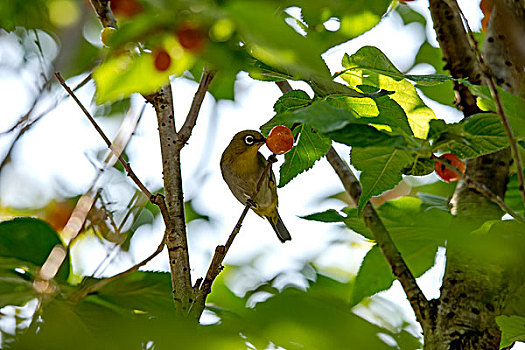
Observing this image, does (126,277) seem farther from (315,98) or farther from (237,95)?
(237,95)

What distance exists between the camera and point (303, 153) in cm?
160

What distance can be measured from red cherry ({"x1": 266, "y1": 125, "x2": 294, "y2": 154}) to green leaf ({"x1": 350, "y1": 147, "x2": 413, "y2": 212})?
32 cm

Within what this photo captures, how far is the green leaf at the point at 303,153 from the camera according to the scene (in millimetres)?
1574

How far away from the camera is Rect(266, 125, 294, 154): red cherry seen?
5.35 ft

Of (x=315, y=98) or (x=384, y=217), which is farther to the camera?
(x=384, y=217)

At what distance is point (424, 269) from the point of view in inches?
80.6

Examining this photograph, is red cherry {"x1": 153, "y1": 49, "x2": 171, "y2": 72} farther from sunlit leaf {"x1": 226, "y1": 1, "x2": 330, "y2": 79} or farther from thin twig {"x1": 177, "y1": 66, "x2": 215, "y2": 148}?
thin twig {"x1": 177, "y1": 66, "x2": 215, "y2": 148}

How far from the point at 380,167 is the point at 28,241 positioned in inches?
30.3

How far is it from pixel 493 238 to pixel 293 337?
24.2 inches

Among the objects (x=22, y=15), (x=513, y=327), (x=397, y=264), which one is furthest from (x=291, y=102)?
(x=22, y=15)

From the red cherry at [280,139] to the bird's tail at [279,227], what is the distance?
5.96ft

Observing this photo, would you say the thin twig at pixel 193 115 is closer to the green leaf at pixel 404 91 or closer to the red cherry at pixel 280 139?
the red cherry at pixel 280 139

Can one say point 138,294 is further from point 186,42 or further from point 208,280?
point 186,42

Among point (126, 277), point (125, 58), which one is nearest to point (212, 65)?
point (125, 58)
